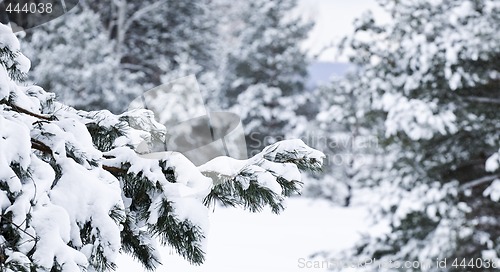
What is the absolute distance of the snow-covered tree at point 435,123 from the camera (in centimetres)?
633

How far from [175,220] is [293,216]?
1206 cm

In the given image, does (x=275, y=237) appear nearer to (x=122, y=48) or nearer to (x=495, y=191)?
(x=495, y=191)

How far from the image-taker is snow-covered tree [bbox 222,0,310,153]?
16172mm

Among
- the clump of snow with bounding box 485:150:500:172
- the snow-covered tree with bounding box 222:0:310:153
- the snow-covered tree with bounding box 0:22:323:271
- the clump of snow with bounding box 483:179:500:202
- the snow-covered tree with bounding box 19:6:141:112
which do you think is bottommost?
the snow-covered tree with bounding box 222:0:310:153

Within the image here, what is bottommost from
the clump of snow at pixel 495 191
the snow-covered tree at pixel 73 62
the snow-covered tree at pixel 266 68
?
the snow-covered tree at pixel 266 68

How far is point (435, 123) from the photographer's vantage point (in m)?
6.27

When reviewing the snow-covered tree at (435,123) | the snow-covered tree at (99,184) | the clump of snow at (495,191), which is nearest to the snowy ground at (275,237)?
the snow-covered tree at (435,123)

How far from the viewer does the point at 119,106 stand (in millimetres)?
13133

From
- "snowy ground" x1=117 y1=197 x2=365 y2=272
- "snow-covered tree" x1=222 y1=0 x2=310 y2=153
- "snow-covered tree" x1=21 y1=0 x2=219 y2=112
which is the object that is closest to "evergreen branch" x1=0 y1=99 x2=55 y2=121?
"snowy ground" x1=117 y1=197 x2=365 y2=272

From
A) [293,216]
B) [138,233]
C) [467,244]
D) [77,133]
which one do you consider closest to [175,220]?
[138,233]

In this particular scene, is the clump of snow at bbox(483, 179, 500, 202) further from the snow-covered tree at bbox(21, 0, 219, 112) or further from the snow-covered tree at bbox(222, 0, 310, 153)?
the snow-covered tree at bbox(222, 0, 310, 153)

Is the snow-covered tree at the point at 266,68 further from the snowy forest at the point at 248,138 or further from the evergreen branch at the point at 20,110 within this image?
the evergreen branch at the point at 20,110

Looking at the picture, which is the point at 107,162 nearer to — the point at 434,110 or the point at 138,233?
the point at 138,233

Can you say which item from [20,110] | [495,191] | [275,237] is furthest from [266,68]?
[20,110]
